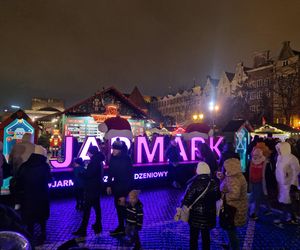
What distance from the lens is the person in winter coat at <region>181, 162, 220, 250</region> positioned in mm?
4273

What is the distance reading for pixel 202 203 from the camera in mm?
4270

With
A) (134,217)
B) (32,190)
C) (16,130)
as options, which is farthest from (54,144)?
(134,217)

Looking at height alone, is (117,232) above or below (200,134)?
below

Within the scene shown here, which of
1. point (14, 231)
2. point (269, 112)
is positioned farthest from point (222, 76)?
point (14, 231)

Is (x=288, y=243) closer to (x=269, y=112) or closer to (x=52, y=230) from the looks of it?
(x=52, y=230)

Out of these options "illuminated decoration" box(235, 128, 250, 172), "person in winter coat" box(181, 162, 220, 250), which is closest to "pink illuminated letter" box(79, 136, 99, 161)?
"person in winter coat" box(181, 162, 220, 250)

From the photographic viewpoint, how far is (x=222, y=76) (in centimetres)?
5747

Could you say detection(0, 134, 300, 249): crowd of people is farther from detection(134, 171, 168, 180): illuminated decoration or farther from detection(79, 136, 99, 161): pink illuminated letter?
detection(134, 171, 168, 180): illuminated decoration

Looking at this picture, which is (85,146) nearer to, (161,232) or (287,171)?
(161,232)

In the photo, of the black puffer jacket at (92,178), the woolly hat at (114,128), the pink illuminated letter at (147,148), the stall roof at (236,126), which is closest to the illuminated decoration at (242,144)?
the stall roof at (236,126)

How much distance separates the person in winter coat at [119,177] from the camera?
5578mm

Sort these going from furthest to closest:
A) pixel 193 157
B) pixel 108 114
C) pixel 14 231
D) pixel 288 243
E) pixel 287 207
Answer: pixel 108 114 → pixel 193 157 → pixel 287 207 → pixel 288 243 → pixel 14 231

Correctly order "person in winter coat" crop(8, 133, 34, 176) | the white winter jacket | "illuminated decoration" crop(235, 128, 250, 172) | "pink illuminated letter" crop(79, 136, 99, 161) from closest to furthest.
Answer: the white winter jacket
"person in winter coat" crop(8, 133, 34, 176)
"pink illuminated letter" crop(79, 136, 99, 161)
"illuminated decoration" crop(235, 128, 250, 172)

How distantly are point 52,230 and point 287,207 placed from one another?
18.2 feet
